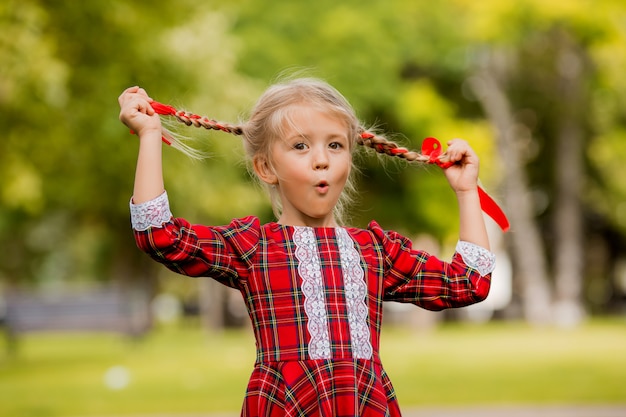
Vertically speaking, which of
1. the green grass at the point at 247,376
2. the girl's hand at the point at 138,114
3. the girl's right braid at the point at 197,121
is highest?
the green grass at the point at 247,376

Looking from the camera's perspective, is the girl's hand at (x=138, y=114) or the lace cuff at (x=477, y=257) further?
the lace cuff at (x=477, y=257)

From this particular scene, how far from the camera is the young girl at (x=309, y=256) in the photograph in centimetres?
301

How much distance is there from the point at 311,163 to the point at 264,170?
198mm

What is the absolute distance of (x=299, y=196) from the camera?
3197 mm

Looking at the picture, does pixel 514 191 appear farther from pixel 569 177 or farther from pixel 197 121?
pixel 197 121

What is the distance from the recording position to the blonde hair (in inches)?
127

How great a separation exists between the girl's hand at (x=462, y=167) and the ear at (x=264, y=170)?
0.51m

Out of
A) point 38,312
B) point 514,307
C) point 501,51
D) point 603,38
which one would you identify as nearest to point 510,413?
point 38,312

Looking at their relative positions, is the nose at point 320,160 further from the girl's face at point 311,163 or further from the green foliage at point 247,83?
the green foliage at point 247,83

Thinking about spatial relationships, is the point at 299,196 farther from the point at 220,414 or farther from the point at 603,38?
the point at 603,38

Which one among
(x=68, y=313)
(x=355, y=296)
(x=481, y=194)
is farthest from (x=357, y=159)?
(x=68, y=313)

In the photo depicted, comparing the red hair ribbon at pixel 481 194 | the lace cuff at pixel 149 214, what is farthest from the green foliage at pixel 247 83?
the lace cuff at pixel 149 214

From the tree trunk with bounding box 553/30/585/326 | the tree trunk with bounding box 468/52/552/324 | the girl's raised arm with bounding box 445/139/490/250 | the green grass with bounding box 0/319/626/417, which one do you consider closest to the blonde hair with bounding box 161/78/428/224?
the girl's raised arm with bounding box 445/139/490/250

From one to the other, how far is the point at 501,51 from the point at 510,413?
77.7 feet
